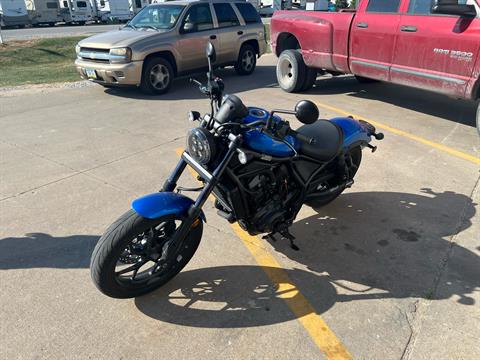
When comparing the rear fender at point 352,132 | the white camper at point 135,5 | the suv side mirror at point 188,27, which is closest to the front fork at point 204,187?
the rear fender at point 352,132

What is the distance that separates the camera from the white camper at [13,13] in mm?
Answer: 27766

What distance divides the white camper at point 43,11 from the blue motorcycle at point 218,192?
32.6 meters

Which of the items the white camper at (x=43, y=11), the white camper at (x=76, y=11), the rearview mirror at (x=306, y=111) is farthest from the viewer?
the white camper at (x=76, y=11)

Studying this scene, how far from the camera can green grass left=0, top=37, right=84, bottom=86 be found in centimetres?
1098

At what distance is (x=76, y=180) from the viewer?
4871 millimetres

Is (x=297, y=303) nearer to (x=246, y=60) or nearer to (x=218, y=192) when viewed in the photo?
(x=218, y=192)

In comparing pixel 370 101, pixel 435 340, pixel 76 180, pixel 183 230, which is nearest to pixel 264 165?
pixel 183 230

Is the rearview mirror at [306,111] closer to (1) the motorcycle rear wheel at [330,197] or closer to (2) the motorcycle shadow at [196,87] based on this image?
(1) the motorcycle rear wheel at [330,197]

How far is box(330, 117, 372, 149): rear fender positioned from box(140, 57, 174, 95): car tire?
5.52m

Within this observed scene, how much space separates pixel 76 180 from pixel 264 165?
9.24ft

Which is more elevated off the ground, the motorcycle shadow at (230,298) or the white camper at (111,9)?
the white camper at (111,9)

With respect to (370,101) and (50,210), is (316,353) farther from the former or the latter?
(370,101)

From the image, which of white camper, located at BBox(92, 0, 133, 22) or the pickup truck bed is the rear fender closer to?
the pickup truck bed

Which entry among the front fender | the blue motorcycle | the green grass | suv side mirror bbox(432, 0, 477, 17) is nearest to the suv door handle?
suv side mirror bbox(432, 0, 477, 17)
